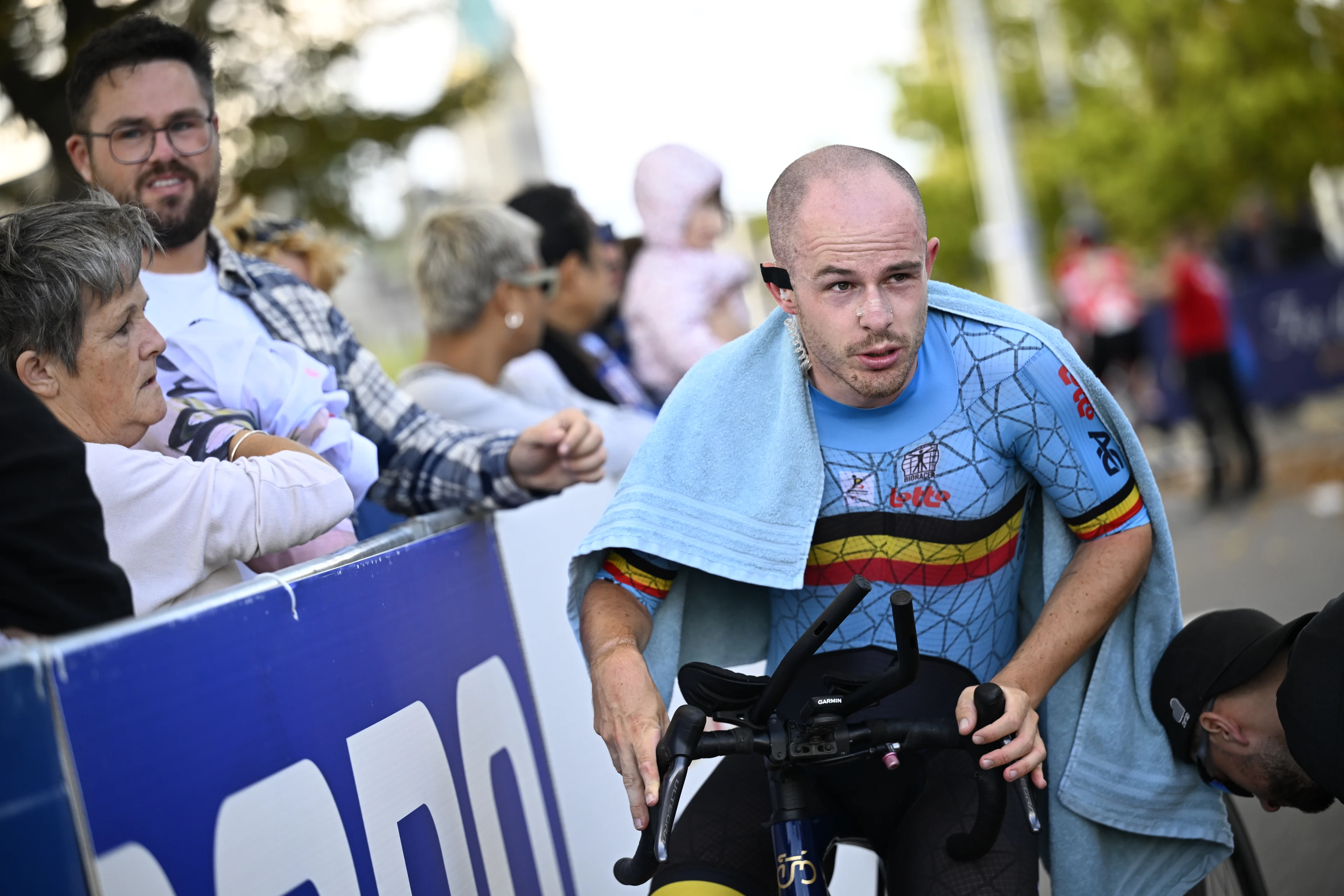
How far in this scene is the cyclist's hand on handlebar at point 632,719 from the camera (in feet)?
7.07

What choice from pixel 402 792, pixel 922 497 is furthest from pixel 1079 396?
pixel 402 792

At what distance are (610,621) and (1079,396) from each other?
967 millimetres

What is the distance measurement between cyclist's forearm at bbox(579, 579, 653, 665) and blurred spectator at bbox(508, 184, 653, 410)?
123 inches

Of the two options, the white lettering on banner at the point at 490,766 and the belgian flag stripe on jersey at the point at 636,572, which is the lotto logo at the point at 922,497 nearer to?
the belgian flag stripe on jersey at the point at 636,572

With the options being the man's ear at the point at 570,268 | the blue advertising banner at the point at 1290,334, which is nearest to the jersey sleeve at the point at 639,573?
the man's ear at the point at 570,268

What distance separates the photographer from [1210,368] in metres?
12.1

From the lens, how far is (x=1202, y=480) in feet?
41.8

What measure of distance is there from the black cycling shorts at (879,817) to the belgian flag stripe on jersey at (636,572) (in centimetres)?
35

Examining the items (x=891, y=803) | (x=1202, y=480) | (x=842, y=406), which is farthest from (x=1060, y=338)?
(x=1202, y=480)

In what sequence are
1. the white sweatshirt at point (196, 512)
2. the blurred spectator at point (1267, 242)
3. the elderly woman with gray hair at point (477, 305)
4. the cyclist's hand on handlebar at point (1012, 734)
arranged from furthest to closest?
the blurred spectator at point (1267, 242), the elderly woman with gray hair at point (477, 305), the white sweatshirt at point (196, 512), the cyclist's hand on handlebar at point (1012, 734)

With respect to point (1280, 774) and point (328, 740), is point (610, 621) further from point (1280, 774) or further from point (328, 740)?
point (1280, 774)

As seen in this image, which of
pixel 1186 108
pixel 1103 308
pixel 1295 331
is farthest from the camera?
pixel 1186 108

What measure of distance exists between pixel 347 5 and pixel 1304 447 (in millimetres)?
9752

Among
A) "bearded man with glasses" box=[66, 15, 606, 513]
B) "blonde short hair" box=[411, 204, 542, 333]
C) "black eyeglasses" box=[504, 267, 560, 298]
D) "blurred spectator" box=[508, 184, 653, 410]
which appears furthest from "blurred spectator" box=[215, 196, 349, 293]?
"blurred spectator" box=[508, 184, 653, 410]
